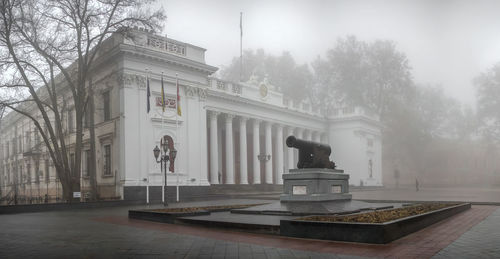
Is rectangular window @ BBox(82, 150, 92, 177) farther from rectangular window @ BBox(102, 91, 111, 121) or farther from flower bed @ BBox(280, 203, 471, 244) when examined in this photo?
flower bed @ BBox(280, 203, 471, 244)

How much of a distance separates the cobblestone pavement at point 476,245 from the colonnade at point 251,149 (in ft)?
95.5

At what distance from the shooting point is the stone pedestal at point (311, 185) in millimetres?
15220

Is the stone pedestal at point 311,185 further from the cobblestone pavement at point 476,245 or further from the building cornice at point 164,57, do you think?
the building cornice at point 164,57

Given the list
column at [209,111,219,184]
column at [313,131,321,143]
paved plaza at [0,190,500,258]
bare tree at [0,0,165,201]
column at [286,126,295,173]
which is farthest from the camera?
column at [313,131,321,143]

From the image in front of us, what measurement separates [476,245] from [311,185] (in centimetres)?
667

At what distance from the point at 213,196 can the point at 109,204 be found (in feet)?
28.2

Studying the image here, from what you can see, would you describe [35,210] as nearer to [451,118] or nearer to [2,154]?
[2,154]

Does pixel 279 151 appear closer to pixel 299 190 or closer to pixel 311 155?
pixel 311 155

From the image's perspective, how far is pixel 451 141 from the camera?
266 feet

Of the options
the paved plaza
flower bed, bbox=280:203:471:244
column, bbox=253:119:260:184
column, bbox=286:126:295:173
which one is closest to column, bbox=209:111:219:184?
column, bbox=253:119:260:184

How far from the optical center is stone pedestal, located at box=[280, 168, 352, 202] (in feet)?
49.9

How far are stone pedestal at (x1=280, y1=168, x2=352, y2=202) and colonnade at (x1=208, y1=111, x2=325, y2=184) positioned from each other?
2355cm

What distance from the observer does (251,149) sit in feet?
163

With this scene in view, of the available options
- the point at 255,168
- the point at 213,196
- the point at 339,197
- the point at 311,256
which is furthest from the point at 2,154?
the point at 311,256
